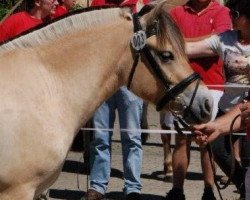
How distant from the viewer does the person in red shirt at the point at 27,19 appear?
265 inches

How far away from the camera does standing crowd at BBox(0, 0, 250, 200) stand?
6.64 m

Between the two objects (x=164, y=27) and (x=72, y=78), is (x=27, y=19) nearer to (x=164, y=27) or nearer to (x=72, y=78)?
(x=72, y=78)

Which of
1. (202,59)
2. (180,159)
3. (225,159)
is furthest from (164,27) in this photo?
(180,159)

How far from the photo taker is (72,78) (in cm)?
486

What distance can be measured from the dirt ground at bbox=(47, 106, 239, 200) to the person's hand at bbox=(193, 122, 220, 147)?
9.27ft

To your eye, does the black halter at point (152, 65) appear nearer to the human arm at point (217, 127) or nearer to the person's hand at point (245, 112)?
the human arm at point (217, 127)

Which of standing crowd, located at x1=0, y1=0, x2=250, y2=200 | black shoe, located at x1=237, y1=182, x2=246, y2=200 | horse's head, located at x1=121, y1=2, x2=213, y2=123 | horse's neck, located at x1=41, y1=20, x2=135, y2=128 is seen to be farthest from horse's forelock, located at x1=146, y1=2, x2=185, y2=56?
black shoe, located at x1=237, y1=182, x2=246, y2=200

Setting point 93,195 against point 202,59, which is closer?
point 202,59

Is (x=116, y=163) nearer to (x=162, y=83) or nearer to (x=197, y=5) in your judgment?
(x=197, y=5)

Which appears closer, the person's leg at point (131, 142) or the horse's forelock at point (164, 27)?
A: the horse's forelock at point (164, 27)

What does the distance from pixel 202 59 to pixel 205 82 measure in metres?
0.24

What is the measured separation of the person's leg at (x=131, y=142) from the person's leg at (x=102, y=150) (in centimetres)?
13

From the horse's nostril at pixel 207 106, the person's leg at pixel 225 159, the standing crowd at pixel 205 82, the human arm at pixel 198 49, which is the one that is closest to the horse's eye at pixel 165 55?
the horse's nostril at pixel 207 106

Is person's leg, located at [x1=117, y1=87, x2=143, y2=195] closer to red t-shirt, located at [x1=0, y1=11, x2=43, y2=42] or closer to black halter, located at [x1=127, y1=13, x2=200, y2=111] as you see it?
red t-shirt, located at [x1=0, y1=11, x2=43, y2=42]
